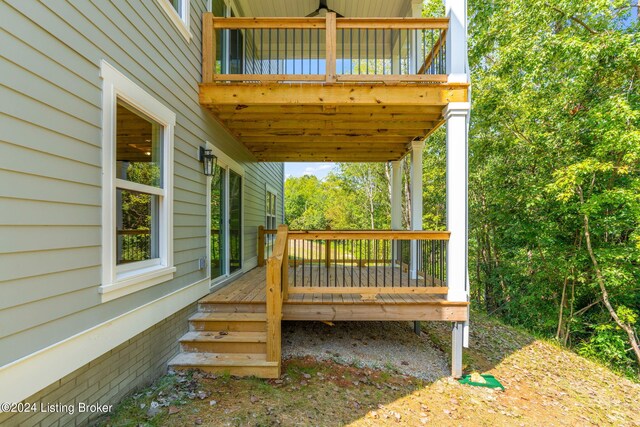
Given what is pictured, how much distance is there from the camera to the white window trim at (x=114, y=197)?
7.93ft

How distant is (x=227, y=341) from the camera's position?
354cm

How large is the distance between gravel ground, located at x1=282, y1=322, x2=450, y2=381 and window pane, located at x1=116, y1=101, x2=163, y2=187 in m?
2.72

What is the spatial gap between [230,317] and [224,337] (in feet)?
0.90

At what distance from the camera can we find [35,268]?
1.86m

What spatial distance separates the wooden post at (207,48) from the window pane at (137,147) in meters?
1.38

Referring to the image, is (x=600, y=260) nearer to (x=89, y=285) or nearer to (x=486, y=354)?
(x=486, y=354)

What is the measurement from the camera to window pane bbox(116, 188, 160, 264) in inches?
106

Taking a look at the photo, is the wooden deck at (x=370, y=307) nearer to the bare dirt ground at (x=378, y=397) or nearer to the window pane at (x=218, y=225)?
the bare dirt ground at (x=378, y=397)

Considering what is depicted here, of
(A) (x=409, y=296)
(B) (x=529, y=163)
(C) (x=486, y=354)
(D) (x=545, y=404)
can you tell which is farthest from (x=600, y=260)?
(A) (x=409, y=296)

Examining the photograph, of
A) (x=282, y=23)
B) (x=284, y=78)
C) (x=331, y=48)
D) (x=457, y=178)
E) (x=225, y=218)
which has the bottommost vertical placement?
(x=225, y=218)

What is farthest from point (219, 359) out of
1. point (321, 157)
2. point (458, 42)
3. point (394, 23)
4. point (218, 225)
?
point (321, 157)

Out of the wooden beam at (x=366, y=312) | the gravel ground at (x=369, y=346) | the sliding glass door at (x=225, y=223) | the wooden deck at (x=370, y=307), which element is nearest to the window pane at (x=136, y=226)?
the wooden deck at (x=370, y=307)

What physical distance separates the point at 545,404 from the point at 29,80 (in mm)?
5526

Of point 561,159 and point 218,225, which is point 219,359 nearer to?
point 218,225
